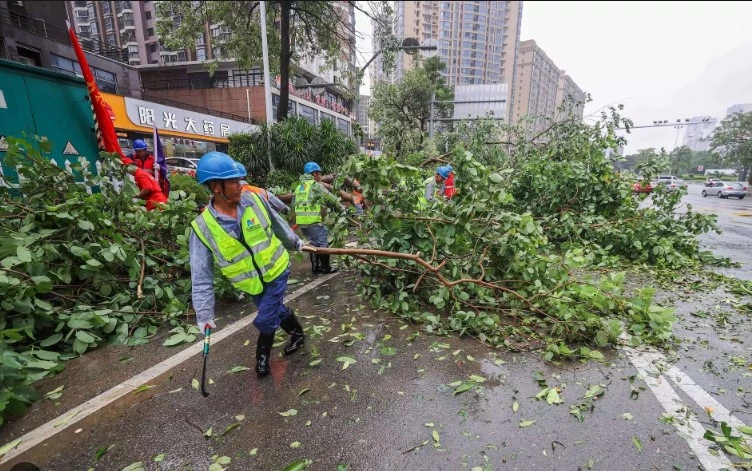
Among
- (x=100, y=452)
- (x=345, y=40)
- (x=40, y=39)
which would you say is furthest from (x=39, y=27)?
(x=100, y=452)

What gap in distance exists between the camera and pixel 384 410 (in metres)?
2.50

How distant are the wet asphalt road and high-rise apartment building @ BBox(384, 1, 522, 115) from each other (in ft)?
370

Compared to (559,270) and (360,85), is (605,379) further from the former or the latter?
(360,85)

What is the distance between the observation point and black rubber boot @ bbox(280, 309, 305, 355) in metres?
3.19

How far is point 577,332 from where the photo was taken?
3.34m

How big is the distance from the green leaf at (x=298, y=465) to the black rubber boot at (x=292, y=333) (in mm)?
1229

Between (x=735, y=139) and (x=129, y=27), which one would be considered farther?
(x=129, y=27)

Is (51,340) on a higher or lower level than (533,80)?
lower

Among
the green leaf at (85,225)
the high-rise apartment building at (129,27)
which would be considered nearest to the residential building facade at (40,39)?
the green leaf at (85,225)

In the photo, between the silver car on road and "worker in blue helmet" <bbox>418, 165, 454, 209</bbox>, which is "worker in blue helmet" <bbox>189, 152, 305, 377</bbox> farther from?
the silver car on road

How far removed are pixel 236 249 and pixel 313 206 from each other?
244 cm

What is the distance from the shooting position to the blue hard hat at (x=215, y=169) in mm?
2443

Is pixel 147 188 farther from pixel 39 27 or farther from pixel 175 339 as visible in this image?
pixel 39 27

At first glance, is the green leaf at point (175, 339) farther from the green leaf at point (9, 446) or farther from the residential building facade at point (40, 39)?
the residential building facade at point (40, 39)
